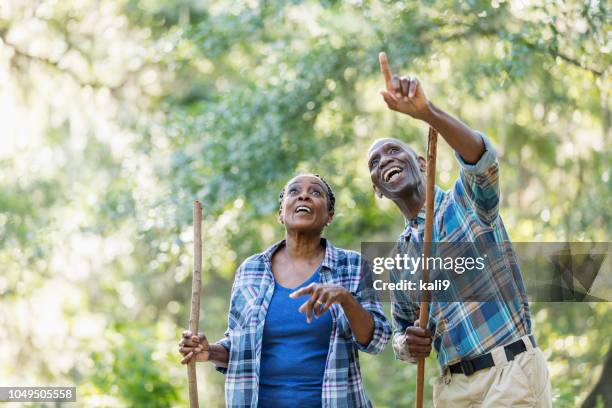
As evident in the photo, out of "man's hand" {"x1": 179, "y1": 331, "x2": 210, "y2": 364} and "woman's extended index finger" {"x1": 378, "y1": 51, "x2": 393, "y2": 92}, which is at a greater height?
"woman's extended index finger" {"x1": 378, "y1": 51, "x2": 393, "y2": 92}

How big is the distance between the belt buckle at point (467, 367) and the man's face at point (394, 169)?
698mm

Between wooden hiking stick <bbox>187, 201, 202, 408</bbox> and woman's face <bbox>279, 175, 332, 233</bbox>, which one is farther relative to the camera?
woman's face <bbox>279, 175, 332, 233</bbox>

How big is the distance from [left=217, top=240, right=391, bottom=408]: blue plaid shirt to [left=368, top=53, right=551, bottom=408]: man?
0.19m

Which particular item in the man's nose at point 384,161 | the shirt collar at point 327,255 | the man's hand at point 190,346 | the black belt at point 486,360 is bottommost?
the black belt at point 486,360

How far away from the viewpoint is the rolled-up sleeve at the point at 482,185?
8.99 feet

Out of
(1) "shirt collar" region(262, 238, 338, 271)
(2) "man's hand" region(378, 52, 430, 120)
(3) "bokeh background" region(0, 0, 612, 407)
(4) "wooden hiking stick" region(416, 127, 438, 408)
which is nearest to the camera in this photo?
(2) "man's hand" region(378, 52, 430, 120)

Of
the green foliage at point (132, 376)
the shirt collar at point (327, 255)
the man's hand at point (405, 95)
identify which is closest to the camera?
the man's hand at point (405, 95)

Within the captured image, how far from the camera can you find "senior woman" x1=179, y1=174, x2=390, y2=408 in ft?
10.4

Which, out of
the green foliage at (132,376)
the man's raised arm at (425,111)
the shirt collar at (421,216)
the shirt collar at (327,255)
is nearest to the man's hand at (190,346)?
the shirt collar at (327,255)

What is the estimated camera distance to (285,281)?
11.3ft

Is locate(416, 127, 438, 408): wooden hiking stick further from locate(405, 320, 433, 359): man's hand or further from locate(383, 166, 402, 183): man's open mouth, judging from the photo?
locate(383, 166, 402, 183): man's open mouth

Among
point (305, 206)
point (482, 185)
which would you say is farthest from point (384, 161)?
point (482, 185)

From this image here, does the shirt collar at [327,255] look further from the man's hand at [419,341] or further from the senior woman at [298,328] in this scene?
the man's hand at [419,341]

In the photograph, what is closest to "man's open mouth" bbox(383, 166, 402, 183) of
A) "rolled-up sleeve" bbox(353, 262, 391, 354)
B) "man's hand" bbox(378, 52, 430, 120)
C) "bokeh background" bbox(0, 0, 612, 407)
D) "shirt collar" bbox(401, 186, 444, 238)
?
"shirt collar" bbox(401, 186, 444, 238)
